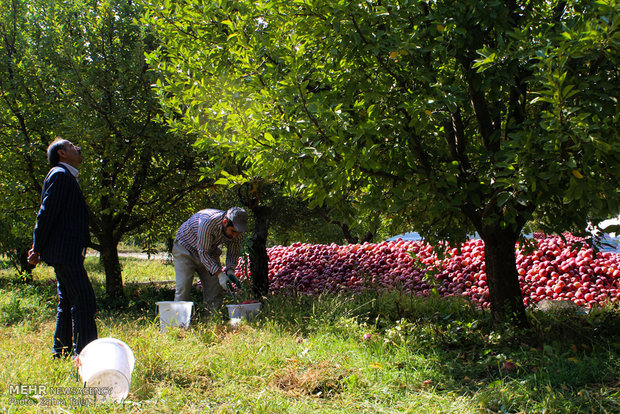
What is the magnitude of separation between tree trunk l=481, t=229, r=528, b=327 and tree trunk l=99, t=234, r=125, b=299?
19.1 ft

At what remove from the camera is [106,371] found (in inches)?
107

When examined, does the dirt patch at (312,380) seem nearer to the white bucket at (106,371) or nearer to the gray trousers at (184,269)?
the white bucket at (106,371)

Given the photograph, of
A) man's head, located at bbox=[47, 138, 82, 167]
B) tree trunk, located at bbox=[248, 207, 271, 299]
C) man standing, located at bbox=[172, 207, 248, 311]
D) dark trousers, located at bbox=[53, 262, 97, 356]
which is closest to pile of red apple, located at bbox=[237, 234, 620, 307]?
tree trunk, located at bbox=[248, 207, 271, 299]

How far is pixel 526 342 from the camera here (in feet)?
12.8

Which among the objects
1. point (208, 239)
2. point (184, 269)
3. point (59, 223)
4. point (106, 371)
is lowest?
point (106, 371)

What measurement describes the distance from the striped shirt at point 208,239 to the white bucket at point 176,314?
1.97ft

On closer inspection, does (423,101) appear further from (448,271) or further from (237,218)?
(448,271)

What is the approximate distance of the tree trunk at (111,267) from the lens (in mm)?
7703

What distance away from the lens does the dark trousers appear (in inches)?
140

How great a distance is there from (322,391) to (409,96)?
2.01 metres

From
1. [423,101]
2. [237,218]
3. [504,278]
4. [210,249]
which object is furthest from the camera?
[210,249]

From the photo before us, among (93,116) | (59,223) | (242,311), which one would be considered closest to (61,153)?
(59,223)

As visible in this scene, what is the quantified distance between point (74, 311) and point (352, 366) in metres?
2.10

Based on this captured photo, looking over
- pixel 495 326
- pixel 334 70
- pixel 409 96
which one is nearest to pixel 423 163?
pixel 409 96
